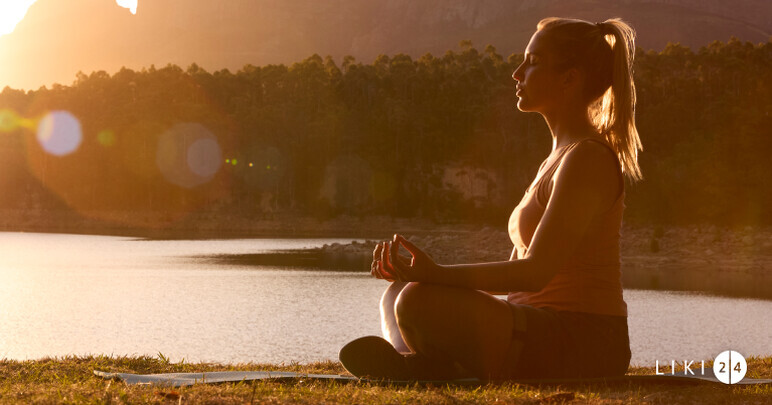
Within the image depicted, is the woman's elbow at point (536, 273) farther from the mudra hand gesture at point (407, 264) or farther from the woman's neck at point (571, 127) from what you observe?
the woman's neck at point (571, 127)

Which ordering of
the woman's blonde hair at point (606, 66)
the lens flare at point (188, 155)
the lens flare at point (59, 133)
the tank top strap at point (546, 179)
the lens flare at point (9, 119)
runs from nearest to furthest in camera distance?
the tank top strap at point (546, 179) → the woman's blonde hair at point (606, 66) → the lens flare at point (188, 155) → the lens flare at point (59, 133) → the lens flare at point (9, 119)

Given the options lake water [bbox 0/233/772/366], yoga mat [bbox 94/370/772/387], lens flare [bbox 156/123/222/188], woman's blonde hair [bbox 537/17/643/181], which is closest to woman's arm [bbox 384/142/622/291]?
woman's blonde hair [bbox 537/17/643/181]

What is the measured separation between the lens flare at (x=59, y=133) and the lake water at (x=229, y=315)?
56965 millimetres

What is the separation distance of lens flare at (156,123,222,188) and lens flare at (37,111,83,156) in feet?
34.1

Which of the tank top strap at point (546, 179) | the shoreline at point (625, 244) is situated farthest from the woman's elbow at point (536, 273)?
the shoreline at point (625, 244)

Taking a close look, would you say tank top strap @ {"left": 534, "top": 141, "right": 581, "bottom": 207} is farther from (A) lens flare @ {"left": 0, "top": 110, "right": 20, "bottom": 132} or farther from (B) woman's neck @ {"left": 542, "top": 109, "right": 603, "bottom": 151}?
(A) lens flare @ {"left": 0, "top": 110, "right": 20, "bottom": 132}

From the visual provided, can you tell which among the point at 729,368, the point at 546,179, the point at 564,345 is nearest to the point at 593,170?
the point at 546,179

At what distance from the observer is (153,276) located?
3559 cm

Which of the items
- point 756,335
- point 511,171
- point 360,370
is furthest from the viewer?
point 511,171

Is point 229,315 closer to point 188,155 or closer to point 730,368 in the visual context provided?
point 730,368

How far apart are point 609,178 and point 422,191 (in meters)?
80.8

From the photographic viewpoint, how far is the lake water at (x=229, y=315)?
60.4 feet

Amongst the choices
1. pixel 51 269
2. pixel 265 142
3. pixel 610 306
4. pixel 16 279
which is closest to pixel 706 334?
pixel 610 306

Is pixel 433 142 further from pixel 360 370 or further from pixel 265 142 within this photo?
pixel 360 370
